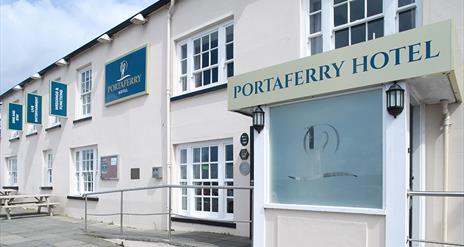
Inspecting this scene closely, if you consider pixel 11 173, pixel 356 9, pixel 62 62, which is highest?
pixel 62 62

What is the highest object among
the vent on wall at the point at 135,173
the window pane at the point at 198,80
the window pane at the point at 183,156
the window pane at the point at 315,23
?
the window pane at the point at 315,23

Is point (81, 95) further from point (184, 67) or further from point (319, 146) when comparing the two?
point (319, 146)

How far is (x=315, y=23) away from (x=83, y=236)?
22.5 feet

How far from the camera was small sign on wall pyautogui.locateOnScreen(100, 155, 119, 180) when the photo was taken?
1141 cm

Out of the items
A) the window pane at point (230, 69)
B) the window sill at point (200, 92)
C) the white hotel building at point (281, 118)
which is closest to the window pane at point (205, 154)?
the white hotel building at point (281, 118)

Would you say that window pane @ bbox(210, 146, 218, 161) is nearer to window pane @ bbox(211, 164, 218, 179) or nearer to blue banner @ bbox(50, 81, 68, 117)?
window pane @ bbox(211, 164, 218, 179)

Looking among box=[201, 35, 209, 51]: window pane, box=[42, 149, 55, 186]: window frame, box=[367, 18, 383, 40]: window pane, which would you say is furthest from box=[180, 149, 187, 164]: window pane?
box=[42, 149, 55, 186]: window frame

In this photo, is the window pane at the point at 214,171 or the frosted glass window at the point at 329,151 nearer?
the frosted glass window at the point at 329,151

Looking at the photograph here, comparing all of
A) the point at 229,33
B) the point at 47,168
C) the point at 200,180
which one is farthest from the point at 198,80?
the point at 47,168

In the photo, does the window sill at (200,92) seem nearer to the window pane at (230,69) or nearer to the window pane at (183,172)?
the window pane at (230,69)

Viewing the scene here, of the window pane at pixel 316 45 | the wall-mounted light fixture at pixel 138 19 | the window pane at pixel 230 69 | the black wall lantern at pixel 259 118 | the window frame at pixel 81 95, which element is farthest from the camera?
the window frame at pixel 81 95

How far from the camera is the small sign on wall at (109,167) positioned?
11.4 meters

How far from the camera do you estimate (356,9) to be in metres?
6.61

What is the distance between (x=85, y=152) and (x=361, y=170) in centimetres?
1084
